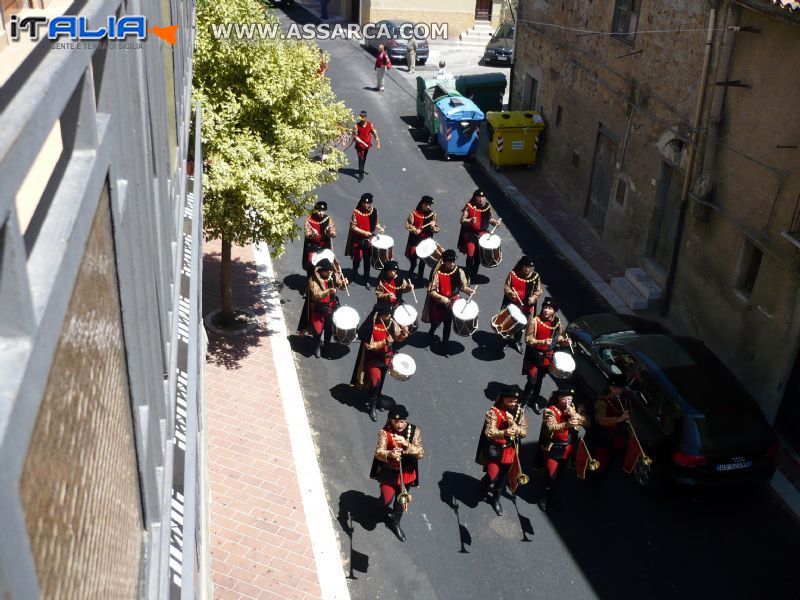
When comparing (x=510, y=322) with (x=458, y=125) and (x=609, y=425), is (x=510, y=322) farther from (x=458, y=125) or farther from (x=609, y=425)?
(x=458, y=125)

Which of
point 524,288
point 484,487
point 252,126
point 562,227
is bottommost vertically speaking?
point 484,487

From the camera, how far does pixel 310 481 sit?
392 inches

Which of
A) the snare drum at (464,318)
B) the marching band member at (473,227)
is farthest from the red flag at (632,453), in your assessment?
the marching band member at (473,227)

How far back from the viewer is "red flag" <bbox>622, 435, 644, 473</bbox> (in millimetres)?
9711

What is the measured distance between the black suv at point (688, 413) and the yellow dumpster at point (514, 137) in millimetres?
10509

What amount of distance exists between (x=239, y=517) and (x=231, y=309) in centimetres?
472

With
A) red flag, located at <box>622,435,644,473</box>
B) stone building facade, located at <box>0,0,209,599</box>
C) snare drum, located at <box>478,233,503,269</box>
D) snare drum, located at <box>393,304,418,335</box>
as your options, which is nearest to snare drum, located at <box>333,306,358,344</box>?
snare drum, located at <box>393,304,418,335</box>

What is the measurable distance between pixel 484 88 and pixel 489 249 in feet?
38.0

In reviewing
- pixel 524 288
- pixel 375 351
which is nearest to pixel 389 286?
pixel 375 351

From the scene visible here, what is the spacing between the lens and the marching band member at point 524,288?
12430mm

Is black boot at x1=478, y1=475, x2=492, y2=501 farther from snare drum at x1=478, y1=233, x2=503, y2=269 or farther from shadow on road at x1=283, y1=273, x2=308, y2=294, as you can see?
shadow on road at x1=283, y1=273, x2=308, y2=294

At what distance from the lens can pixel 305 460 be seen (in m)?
10.3

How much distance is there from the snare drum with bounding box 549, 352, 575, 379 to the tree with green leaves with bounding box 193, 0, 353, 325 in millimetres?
3970

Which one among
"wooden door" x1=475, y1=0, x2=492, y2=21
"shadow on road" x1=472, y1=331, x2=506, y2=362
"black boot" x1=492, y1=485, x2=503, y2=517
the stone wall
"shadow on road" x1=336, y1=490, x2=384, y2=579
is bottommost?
"shadow on road" x1=336, y1=490, x2=384, y2=579
